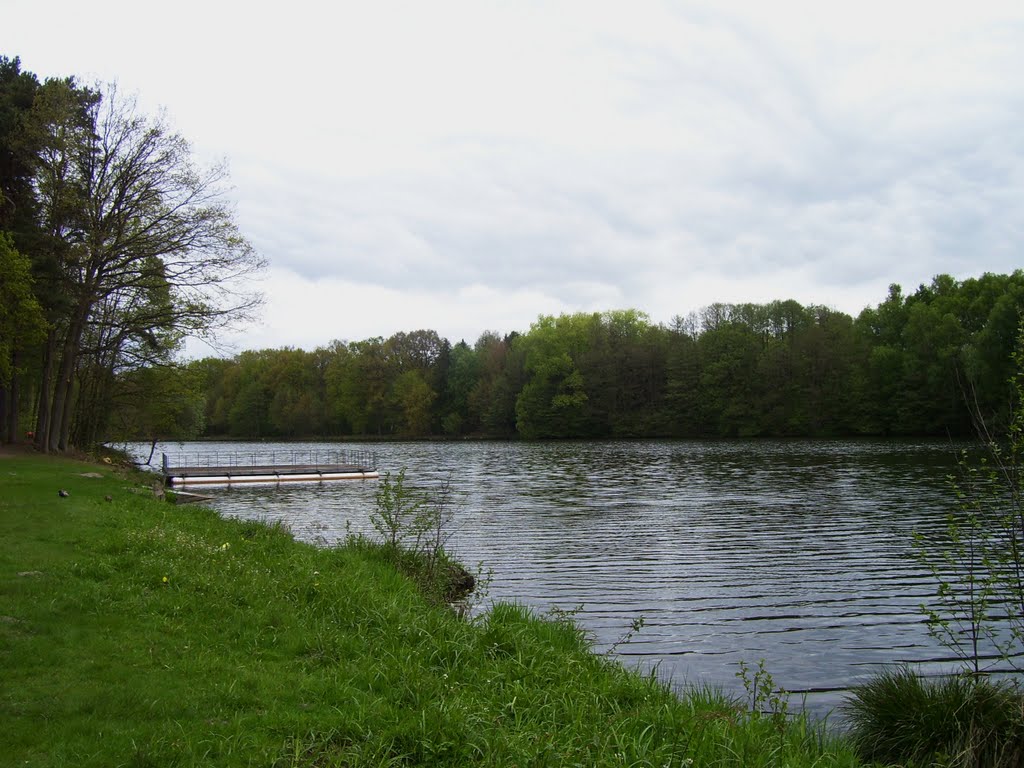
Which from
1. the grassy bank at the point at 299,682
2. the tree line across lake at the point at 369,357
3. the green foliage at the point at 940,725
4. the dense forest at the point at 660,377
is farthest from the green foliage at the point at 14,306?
the green foliage at the point at 940,725

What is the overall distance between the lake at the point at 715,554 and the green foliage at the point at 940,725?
1.55m

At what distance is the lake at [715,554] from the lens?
39.2 feet

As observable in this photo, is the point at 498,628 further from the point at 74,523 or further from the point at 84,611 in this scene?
the point at 74,523

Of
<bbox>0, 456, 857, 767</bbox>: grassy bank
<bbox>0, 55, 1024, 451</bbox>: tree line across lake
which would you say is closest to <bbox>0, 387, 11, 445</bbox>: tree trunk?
<bbox>0, 55, 1024, 451</bbox>: tree line across lake

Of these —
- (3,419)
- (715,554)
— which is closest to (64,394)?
(3,419)

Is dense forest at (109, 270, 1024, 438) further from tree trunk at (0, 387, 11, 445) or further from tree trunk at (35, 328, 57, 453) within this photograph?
tree trunk at (35, 328, 57, 453)

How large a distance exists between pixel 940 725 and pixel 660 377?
312ft

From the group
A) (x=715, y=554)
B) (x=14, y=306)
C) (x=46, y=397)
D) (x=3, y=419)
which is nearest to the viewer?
(x=715, y=554)

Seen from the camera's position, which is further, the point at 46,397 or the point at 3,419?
the point at 3,419

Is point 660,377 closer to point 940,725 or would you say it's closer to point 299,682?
point 940,725

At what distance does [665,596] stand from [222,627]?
10.0 m

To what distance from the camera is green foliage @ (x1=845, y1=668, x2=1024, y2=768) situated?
7035 mm

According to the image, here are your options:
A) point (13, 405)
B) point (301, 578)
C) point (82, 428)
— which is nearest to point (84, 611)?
point (301, 578)

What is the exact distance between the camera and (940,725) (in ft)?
24.6
